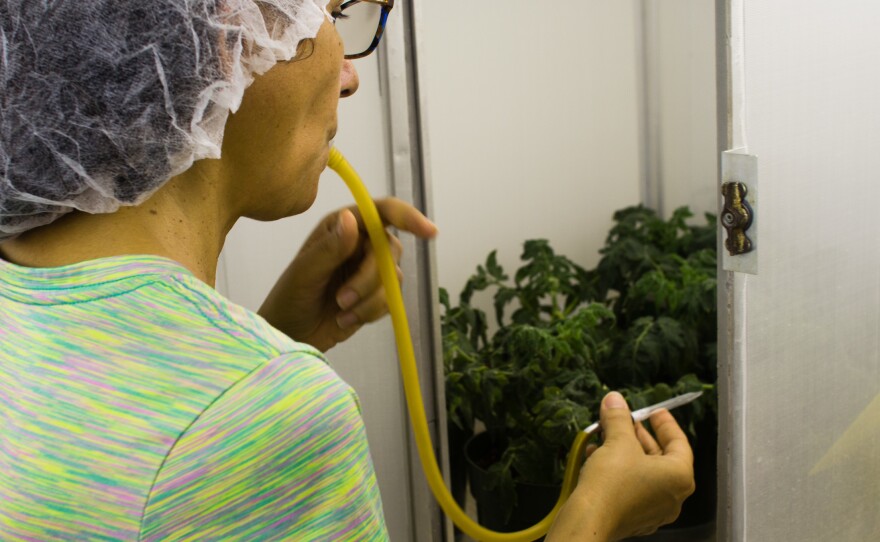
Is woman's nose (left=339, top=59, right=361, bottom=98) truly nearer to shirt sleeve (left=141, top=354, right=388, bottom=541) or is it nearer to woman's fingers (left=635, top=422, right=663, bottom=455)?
shirt sleeve (left=141, top=354, right=388, bottom=541)

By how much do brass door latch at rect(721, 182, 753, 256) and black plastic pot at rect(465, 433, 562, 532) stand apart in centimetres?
75

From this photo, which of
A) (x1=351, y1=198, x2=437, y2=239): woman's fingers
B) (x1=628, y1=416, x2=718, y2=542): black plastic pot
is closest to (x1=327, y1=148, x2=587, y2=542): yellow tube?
(x1=351, y1=198, x2=437, y2=239): woman's fingers

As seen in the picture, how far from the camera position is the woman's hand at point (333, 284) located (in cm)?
99

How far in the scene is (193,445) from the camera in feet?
1.83

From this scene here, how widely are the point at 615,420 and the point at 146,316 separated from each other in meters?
0.54

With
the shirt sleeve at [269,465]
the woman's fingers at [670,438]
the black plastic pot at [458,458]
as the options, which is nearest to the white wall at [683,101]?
the black plastic pot at [458,458]

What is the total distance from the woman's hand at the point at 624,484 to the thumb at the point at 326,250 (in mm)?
324

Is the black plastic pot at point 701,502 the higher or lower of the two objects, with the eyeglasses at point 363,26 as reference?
lower

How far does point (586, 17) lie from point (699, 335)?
90 cm

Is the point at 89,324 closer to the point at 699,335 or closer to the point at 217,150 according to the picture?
the point at 217,150

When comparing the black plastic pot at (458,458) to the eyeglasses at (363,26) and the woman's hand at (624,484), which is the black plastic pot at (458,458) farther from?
the eyeglasses at (363,26)

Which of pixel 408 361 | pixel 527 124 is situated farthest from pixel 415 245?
pixel 527 124

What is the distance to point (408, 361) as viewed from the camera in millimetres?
1083

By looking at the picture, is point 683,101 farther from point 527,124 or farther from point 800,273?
point 800,273
